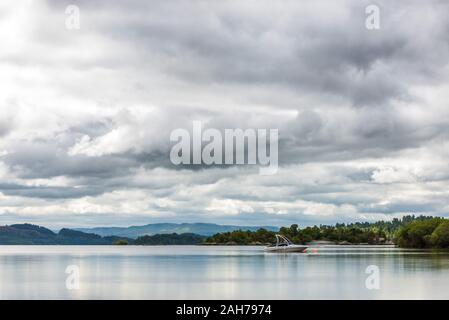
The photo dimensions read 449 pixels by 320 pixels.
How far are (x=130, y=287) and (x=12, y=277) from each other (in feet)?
91.8

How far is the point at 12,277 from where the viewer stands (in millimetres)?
108562

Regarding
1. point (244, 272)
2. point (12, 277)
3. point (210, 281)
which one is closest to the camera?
point (210, 281)

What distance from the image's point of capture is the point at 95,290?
278ft

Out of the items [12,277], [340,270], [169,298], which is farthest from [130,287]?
[340,270]

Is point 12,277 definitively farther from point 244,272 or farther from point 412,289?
point 412,289
